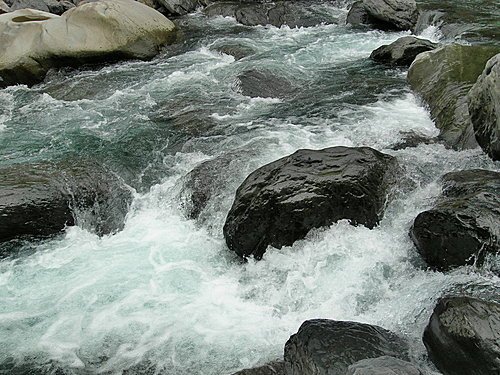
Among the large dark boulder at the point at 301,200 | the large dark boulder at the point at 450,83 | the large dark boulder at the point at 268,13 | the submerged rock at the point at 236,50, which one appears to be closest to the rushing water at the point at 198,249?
the large dark boulder at the point at 301,200

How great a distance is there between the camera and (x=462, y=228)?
5.42 metres

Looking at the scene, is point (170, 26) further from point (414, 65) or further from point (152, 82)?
point (414, 65)

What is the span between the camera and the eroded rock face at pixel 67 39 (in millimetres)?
11812

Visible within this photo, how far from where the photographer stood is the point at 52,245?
6.97 meters

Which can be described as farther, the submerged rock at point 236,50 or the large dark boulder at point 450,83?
the submerged rock at point 236,50

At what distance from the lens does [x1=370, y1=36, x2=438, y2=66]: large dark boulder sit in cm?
1127

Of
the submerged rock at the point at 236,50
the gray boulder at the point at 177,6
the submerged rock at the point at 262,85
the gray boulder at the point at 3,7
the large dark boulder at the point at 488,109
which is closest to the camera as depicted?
the large dark boulder at the point at 488,109

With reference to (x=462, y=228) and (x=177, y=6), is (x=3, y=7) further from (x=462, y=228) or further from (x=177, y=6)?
(x=462, y=228)

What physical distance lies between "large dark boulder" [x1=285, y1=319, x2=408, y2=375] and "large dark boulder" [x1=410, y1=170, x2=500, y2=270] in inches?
Answer: 48.6

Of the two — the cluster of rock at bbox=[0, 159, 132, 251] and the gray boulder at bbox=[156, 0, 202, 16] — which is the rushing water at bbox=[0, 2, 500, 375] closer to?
the cluster of rock at bbox=[0, 159, 132, 251]

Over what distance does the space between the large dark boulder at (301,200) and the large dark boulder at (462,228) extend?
2.41 ft

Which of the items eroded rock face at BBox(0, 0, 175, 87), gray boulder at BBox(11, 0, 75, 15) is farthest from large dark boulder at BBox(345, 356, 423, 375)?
gray boulder at BBox(11, 0, 75, 15)

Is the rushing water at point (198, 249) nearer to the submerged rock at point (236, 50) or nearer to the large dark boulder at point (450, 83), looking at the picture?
the large dark boulder at point (450, 83)

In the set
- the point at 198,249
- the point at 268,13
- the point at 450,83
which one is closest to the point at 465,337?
the point at 198,249
